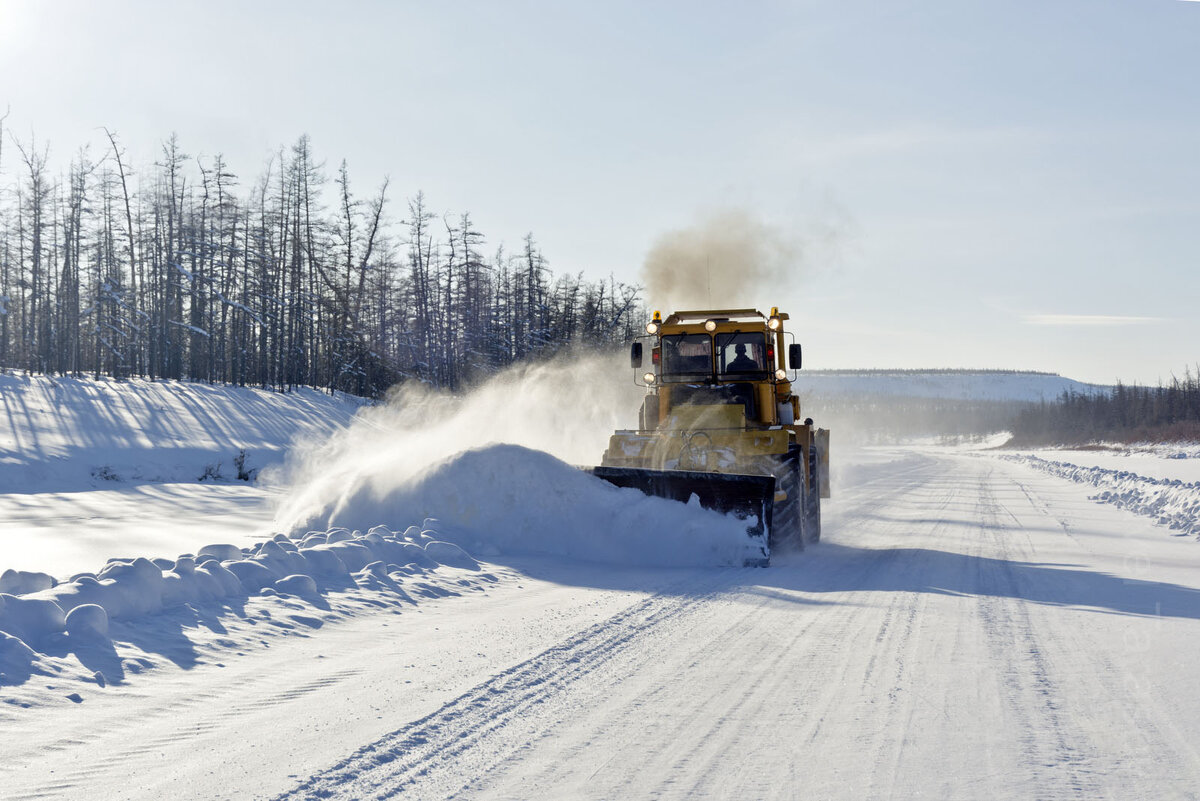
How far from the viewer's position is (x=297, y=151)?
46469mm

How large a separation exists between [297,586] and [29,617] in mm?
2115

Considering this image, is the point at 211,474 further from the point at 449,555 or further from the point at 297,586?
the point at 297,586

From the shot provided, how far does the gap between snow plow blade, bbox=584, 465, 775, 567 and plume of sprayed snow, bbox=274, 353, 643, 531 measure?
2.08 meters

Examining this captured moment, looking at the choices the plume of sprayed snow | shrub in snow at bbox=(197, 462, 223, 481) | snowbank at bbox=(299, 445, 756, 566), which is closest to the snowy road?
snowbank at bbox=(299, 445, 756, 566)

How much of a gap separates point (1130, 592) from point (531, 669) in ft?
19.4

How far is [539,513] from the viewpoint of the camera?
1035 centimetres

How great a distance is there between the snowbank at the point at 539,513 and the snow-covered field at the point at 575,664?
0.10ft

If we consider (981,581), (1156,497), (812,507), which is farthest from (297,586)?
(1156,497)

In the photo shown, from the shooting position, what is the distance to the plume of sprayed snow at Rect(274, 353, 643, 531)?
444 inches

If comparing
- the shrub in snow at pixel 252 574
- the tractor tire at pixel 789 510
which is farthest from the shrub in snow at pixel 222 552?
the tractor tire at pixel 789 510

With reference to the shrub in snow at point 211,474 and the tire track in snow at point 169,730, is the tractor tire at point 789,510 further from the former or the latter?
the shrub in snow at point 211,474

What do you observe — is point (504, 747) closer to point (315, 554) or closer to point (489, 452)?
point (315, 554)

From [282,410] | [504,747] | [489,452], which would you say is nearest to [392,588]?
[489,452]

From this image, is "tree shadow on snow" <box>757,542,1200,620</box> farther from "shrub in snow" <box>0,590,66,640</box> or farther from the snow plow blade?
"shrub in snow" <box>0,590,66,640</box>
